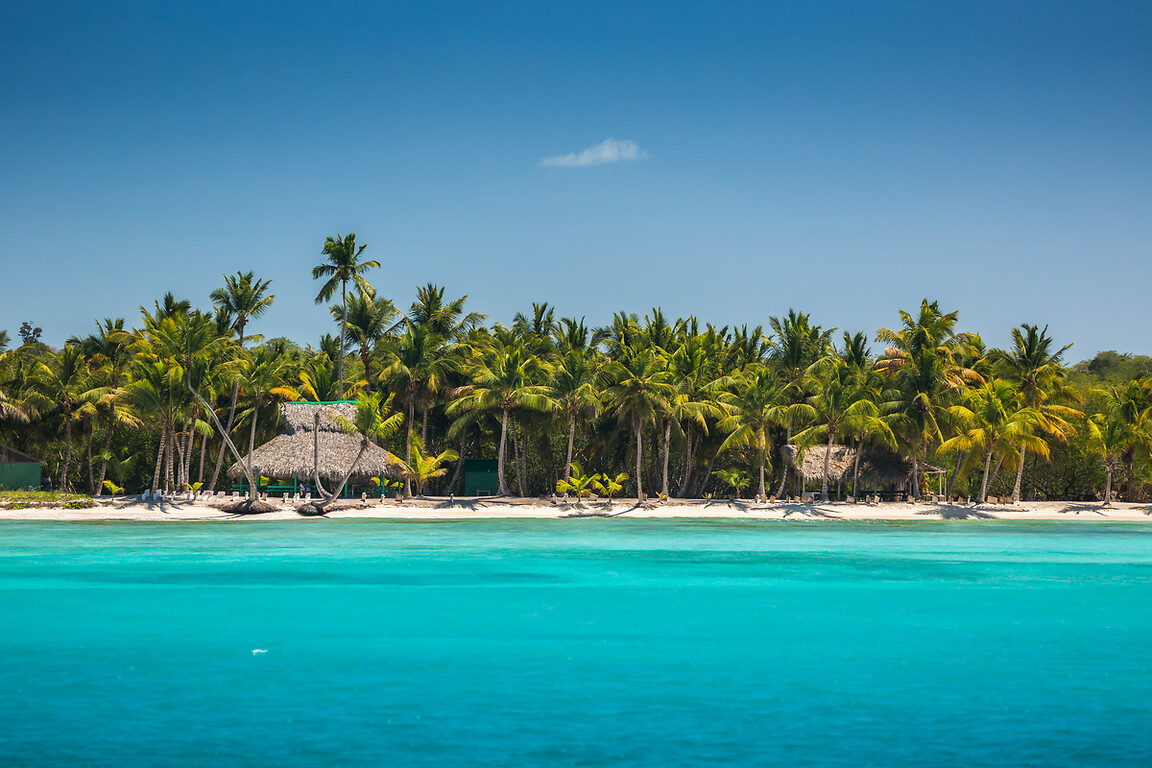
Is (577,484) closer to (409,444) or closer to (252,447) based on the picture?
(409,444)

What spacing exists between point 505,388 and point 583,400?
2927 mm

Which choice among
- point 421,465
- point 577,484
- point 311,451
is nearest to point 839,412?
point 577,484

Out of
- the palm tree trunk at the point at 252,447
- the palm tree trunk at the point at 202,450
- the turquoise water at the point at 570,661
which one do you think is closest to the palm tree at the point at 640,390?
the palm tree trunk at the point at 252,447

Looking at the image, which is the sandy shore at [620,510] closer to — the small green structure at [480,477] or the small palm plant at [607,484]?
the small palm plant at [607,484]

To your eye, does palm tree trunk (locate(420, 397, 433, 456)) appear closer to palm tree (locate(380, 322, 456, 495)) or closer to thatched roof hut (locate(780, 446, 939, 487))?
palm tree (locate(380, 322, 456, 495))

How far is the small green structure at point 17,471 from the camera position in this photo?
35969 millimetres

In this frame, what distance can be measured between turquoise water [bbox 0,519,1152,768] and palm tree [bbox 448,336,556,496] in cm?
1646

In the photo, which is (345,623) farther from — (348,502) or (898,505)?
(898,505)

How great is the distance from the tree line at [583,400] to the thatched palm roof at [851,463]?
16.7 inches

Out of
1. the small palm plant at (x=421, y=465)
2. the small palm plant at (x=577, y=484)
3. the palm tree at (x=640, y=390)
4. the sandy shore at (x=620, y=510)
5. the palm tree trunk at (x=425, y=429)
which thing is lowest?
the sandy shore at (x=620, y=510)

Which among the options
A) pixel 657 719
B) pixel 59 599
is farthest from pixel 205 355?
pixel 657 719

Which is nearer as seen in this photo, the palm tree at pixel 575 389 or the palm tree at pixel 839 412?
the palm tree at pixel 839 412

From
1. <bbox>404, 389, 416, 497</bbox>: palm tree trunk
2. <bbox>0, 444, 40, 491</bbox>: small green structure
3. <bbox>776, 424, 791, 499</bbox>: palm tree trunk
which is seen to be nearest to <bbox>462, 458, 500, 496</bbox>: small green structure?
<bbox>404, 389, 416, 497</bbox>: palm tree trunk

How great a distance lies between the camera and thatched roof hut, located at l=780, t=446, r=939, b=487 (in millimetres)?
37438
